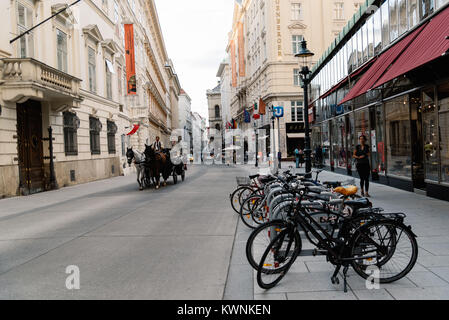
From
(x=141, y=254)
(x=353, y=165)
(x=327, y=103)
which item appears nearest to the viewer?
(x=141, y=254)

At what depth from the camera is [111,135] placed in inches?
1142

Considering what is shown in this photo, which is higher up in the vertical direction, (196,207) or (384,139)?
(384,139)

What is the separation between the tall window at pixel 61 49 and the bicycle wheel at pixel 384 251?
19.3 meters

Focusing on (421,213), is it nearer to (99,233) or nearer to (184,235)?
(184,235)

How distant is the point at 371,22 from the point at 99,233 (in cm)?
1406

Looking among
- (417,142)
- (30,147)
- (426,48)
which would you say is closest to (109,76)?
(30,147)

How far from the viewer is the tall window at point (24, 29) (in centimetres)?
1666

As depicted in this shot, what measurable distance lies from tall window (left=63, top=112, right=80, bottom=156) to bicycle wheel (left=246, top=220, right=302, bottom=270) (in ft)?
58.3

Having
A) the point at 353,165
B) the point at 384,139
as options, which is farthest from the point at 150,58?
the point at 384,139

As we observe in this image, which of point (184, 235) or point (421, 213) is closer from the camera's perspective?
point (184, 235)

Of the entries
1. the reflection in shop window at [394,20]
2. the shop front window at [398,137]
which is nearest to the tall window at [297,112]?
the shop front window at [398,137]

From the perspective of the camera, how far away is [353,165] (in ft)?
64.8

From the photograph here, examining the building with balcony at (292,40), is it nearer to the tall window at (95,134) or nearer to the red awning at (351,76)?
the red awning at (351,76)
